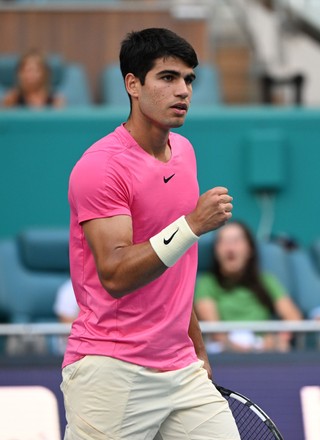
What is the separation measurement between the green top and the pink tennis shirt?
299cm

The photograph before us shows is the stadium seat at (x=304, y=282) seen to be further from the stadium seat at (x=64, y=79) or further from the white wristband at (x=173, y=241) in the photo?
the white wristband at (x=173, y=241)

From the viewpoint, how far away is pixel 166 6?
10.7 metres

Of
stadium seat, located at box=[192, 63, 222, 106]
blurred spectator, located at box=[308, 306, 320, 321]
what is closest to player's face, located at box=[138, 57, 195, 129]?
blurred spectator, located at box=[308, 306, 320, 321]

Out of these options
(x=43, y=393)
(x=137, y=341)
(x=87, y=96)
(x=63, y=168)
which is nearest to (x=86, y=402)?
(x=137, y=341)

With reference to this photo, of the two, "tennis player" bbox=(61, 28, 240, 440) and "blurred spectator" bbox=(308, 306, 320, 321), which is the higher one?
"tennis player" bbox=(61, 28, 240, 440)

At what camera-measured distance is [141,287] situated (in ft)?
11.3

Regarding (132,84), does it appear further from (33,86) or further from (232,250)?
(33,86)

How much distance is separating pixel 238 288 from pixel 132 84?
3305 mm

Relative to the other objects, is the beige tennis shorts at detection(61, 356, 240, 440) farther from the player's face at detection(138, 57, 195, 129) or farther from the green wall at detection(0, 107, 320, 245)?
the green wall at detection(0, 107, 320, 245)

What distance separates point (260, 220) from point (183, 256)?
4803 millimetres

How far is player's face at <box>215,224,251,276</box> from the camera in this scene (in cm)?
684

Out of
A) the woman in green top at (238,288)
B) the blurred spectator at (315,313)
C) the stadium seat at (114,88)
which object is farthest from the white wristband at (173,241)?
the stadium seat at (114,88)

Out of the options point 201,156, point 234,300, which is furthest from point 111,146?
point 201,156

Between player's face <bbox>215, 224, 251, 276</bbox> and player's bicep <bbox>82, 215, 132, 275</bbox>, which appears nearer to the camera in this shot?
player's bicep <bbox>82, 215, 132, 275</bbox>
